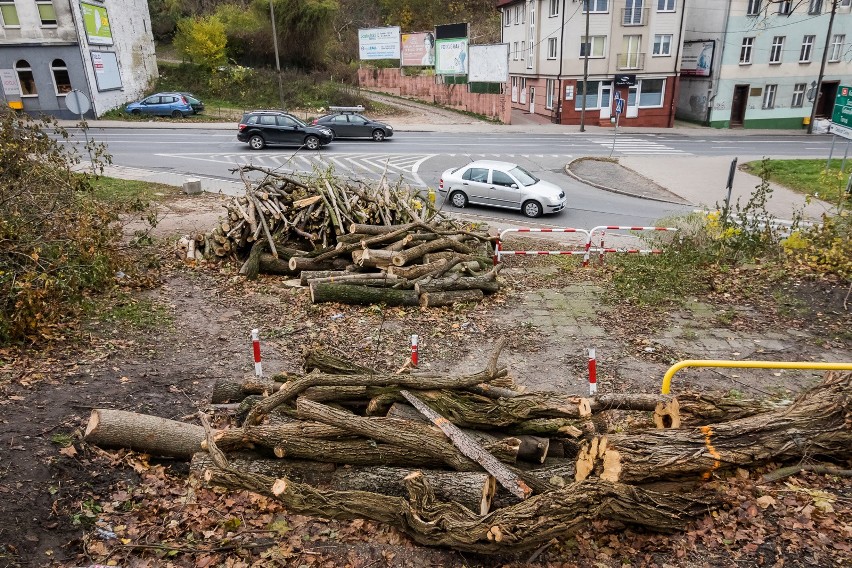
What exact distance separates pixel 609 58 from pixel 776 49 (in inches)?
454

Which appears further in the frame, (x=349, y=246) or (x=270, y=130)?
(x=270, y=130)

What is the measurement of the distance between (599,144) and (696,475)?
30.0 m

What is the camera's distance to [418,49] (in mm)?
44094

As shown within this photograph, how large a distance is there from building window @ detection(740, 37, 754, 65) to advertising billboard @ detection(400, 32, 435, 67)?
69.0ft

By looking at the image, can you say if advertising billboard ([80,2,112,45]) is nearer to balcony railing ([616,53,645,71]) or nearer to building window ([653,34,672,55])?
balcony railing ([616,53,645,71])

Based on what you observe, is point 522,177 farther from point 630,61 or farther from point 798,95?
point 798,95

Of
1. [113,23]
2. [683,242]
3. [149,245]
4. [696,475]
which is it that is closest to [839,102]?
[683,242]

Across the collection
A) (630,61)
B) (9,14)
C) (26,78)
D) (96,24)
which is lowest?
(26,78)

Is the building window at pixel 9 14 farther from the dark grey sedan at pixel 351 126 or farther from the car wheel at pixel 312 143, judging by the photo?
the car wheel at pixel 312 143

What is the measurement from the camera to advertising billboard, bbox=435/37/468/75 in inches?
1572

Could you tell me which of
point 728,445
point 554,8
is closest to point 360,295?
point 728,445

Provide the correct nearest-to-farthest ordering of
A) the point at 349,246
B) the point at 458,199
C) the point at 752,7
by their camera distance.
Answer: the point at 349,246
the point at 458,199
the point at 752,7

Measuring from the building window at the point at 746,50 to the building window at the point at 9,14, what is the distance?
4299 centimetres

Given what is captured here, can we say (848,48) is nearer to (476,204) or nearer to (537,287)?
(476,204)
